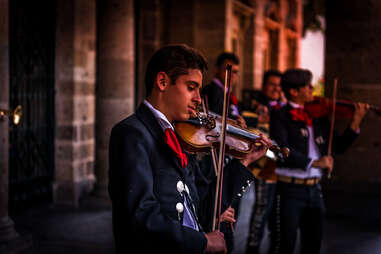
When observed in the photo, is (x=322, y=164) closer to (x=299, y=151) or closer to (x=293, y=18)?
(x=299, y=151)

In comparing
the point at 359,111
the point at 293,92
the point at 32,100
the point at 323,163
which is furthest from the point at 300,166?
the point at 32,100

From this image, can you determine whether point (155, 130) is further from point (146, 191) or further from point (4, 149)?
point (4, 149)

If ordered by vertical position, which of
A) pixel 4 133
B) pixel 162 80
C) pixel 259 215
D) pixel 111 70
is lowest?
pixel 259 215

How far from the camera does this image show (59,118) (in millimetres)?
7301

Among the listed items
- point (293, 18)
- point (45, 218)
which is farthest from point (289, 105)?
point (293, 18)

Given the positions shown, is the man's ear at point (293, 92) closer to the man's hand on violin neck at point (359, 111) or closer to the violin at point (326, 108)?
the violin at point (326, 108)

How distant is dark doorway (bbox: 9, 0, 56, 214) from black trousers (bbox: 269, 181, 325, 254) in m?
3.62

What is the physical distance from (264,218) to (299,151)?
4.07 ft

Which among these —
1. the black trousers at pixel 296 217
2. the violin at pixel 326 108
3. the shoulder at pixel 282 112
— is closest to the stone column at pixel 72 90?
the shoulder at pixel 282 112

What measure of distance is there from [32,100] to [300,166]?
4068 millimetres

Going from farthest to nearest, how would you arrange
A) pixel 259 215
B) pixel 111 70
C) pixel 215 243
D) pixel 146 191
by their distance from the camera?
pixel 111 70 < pixel 259 215 < pixel 215 243 < pixel 146 191

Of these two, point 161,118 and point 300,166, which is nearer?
point 161,118

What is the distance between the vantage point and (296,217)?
13.5ft

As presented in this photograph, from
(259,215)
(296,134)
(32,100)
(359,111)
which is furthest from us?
(32,100)
